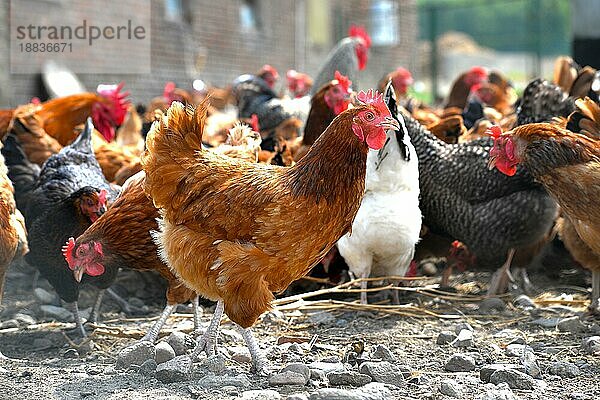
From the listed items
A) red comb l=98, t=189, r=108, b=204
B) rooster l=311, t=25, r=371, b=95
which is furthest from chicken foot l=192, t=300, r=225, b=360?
rooster l=311, t=25, r=371, b=95

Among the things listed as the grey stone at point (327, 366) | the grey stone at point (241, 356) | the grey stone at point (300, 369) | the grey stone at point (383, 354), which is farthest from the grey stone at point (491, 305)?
the grey stone at point (300, 369)

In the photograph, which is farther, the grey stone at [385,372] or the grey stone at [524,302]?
the grey stone at [524,302]

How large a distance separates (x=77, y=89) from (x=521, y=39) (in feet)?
53.9

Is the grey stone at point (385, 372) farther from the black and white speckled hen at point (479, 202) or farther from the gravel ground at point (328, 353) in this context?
the black and white speckled hen at point (479, 202)

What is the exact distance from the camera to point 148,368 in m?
3.67

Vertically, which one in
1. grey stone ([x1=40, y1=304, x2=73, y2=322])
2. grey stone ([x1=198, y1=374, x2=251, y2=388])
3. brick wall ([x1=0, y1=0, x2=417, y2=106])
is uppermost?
brick wall ([x1=0, y1=0, x2=417, y2=106])

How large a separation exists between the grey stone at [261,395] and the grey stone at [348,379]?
35 cm

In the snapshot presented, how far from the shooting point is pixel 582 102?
4.52 meters

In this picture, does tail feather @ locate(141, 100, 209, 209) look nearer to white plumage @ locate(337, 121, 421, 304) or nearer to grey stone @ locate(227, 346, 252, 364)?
grey stone @ locate(227, 346, 252, 364)

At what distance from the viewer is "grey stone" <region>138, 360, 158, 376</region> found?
3621 mm

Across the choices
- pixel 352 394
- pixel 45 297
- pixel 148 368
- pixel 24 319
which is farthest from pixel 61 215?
pixel 352 394

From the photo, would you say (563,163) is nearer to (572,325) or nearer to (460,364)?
(572,325)

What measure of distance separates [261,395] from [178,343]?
1075 mm

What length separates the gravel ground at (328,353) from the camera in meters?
3.35
